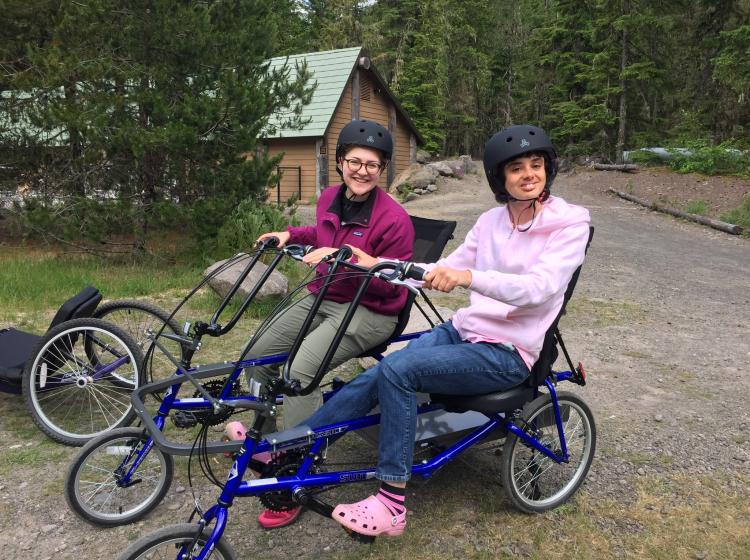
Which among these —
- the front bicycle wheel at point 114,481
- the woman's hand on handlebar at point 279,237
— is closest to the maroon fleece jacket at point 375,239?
the woman's hand on handlebar at point 279,237

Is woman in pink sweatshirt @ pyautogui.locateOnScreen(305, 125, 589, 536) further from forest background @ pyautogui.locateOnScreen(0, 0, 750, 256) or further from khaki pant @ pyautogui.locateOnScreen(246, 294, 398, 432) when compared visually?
forest background @ pyautogui.locateOnScreen(0, 0, 750, 256)

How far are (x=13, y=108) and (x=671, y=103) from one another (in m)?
30.0

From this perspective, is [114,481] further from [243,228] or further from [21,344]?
[243,228]

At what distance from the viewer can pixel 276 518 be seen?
9.09 ft

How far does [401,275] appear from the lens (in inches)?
93.7

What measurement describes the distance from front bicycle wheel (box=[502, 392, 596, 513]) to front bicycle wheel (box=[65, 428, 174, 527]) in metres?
1.68

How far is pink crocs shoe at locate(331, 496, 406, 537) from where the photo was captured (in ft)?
7.82

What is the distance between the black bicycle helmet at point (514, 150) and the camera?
2.68 meters

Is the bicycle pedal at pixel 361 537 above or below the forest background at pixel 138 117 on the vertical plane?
below

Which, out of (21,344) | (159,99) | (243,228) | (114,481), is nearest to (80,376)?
(21,344)

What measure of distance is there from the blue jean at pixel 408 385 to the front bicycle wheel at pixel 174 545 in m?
0.67

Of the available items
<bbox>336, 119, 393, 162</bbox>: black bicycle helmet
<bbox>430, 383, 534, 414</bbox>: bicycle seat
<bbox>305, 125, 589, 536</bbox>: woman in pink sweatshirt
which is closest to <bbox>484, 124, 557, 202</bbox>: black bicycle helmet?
<bbox>305, 125, 589, 536</bbox>: woman in pink sweatshirt

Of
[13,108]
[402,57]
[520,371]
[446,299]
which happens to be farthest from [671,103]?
[520,371]

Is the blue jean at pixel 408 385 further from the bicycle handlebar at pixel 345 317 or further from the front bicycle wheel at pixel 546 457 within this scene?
the front bicycle wheel at pixel 546 457
